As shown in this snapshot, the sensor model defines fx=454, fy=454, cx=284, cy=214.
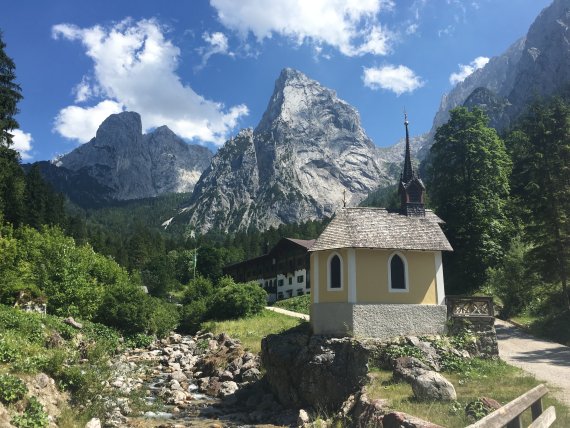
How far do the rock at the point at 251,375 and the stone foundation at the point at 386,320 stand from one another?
286 inches

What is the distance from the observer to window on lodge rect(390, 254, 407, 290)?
24.2m

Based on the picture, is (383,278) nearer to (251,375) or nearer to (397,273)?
(397,273)

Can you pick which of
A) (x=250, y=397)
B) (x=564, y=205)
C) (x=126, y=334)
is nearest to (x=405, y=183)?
(x=564, y=205)

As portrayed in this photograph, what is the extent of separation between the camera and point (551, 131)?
3428 centimetres

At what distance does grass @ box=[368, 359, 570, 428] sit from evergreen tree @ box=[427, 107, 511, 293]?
18768 millimetres

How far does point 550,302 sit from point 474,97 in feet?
506

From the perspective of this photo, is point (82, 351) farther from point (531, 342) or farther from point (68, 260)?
point (531, 342)

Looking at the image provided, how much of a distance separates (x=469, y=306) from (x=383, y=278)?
466cm

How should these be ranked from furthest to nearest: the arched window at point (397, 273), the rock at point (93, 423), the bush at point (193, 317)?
the bush at point (193, 317) < the arched window at point (397, 273) < the rock at point (93, 423)

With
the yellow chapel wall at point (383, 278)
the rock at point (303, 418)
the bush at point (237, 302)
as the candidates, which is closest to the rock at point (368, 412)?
the rock at point (303, 418)

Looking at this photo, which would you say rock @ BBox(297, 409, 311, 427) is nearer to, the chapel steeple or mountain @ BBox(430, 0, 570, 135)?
the chapel steeple

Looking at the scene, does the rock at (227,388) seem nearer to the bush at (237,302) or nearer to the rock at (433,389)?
the rock at (433,389)

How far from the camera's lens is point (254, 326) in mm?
42750

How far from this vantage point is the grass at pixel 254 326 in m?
38.2
